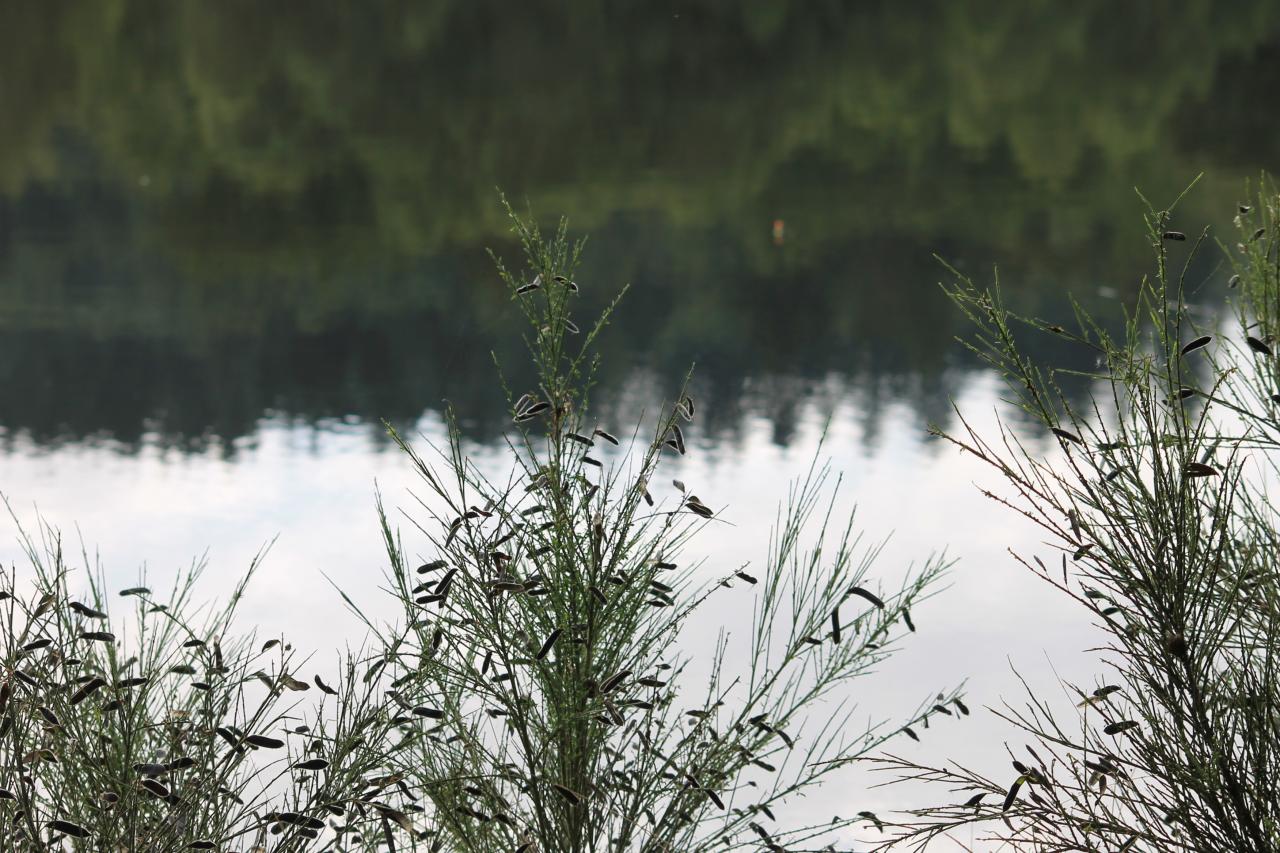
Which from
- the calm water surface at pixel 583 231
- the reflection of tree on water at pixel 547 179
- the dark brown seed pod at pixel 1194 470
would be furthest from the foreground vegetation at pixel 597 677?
the reflection of tree on water at pixel 547 179

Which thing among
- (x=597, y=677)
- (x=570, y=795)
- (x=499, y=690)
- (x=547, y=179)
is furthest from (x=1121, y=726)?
(x=547, y=179)

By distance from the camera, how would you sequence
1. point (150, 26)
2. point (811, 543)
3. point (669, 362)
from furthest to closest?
point (150, 26)
point (669, 362)
point (811, 543)

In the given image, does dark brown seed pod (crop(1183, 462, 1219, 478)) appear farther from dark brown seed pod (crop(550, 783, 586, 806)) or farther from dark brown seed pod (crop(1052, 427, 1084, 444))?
dark brown seed pod (crop(550, 783, 586, 806))

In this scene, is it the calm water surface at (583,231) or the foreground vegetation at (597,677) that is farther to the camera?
the calm water surface at (583,231)

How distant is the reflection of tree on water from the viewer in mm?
16344

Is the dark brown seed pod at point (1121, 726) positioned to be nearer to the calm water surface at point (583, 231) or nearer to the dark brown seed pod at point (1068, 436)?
the dark brown seed pod at point (1068, 436)

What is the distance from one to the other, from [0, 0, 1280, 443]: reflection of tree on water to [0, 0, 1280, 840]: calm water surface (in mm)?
91

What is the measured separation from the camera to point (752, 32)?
36.1 metres

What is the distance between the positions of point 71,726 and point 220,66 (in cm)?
3058

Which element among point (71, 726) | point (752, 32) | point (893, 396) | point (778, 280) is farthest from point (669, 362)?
point (752, 32)

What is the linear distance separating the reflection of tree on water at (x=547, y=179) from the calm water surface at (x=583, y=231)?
3.6 inches

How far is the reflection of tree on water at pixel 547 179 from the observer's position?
16344 millimetres

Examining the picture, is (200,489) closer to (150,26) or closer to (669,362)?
(669,362)

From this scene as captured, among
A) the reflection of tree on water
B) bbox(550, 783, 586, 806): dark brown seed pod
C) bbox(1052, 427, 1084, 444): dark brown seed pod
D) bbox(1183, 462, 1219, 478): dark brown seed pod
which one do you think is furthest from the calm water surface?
bbox(1183, 462, 1219, 478): dark brown seed pod
